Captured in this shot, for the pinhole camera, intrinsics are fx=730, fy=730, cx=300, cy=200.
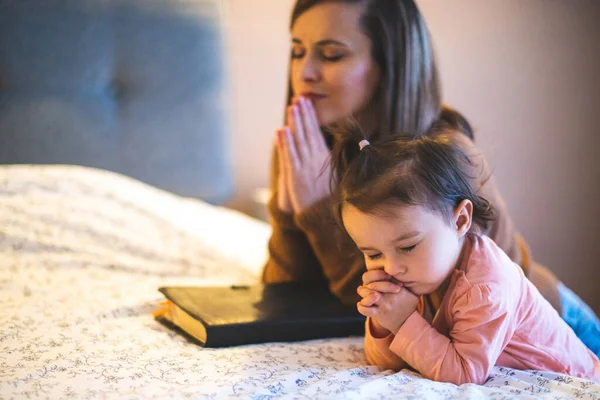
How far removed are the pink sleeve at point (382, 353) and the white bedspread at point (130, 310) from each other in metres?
0.02

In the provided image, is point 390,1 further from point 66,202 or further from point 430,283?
point 66,202

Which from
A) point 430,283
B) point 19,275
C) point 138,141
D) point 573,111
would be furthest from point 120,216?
point 573,111

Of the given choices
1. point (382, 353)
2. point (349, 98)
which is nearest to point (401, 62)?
point (349, 98)

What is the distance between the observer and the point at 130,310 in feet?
4.71

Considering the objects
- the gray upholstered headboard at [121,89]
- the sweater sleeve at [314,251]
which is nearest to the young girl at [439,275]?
the sweater sleeve at [314,251]

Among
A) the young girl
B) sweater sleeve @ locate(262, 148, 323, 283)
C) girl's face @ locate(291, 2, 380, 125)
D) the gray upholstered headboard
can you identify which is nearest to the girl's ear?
the young girl

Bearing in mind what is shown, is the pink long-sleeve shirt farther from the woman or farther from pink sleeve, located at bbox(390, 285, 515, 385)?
the woman

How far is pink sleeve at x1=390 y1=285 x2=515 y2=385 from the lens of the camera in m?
1.04

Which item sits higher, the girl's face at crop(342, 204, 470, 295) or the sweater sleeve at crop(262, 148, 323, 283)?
the girl's face at crop(342, 204, 470, 295)

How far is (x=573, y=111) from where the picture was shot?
101 inches

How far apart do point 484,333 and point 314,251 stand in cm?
64

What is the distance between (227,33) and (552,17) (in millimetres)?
1137

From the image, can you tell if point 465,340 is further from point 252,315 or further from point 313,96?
point 313,96

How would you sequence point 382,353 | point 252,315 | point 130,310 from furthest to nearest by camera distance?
1. point 130,310
2. point 252,315
3. point 382,353
